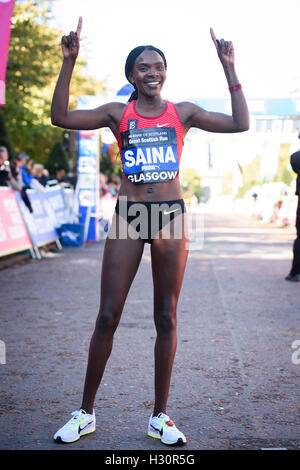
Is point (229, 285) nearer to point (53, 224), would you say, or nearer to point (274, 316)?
point (274, 316)

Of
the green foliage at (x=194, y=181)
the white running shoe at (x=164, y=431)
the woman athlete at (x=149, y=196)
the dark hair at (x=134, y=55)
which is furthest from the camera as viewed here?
the green foliage at (x=194, y=181)

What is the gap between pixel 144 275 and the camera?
10930 mm

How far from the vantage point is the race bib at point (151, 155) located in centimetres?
350

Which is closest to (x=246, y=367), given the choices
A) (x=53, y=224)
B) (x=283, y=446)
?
(x=283, y=446)

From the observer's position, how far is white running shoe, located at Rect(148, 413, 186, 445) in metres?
3.38

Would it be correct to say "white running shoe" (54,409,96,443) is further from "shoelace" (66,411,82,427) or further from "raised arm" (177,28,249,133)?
"raised arm" (177,28,249,133)

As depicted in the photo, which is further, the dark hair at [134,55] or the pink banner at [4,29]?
the pink banner at [4,29]

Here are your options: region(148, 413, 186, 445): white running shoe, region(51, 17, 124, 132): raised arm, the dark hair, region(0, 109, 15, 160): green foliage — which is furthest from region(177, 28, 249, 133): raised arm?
region(0, 109, 15, 160): green foliage

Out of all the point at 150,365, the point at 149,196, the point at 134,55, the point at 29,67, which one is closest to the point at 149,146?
the point at 149,196

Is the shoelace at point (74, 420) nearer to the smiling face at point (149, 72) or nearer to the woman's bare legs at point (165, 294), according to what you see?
the woman's bare legs at point (165, 294)

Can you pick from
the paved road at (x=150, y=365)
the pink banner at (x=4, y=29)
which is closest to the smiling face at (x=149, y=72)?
the paved road at (x=150, y=365)

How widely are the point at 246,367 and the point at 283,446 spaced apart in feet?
5.51

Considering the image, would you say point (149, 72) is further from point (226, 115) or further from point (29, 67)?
point (29, 67)
